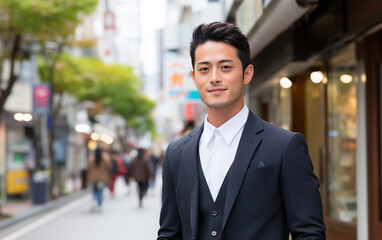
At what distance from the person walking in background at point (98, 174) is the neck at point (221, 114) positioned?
604 inches

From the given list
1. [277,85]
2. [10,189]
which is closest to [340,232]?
[277,85]

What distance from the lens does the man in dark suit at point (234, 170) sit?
2.37 m

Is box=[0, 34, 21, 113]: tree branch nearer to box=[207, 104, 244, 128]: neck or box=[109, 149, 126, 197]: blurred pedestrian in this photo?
box=[109, 149, 126, 197]: blurred pedestrian

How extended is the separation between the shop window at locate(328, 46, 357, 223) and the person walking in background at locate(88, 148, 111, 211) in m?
10.1

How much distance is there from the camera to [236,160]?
243 cm

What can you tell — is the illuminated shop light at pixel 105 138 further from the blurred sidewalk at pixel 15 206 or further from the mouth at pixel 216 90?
the mouth at pixel 216 90

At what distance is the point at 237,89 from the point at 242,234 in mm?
611

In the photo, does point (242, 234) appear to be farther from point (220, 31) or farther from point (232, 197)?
point (220, 31)

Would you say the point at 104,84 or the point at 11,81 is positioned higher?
the point at 104,84

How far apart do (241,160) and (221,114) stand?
9.4 inches

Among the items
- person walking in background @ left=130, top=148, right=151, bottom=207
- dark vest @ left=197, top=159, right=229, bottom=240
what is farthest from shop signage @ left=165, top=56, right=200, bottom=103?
dark vest @ left=197, top=159, right=229, bottom=240

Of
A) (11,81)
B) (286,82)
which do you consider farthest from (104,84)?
(286,82)

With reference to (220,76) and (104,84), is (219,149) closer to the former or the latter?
(220,76)

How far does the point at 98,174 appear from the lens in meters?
17.7
